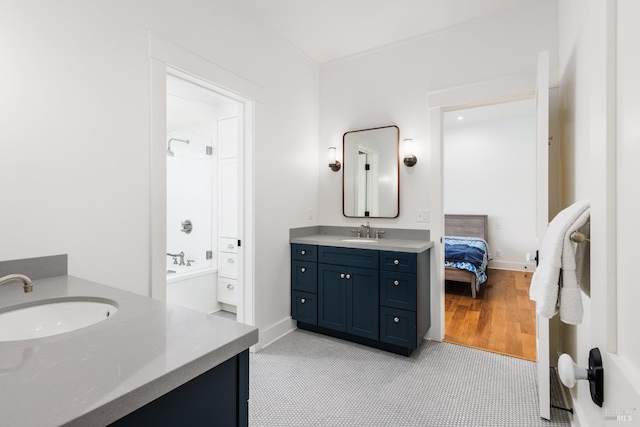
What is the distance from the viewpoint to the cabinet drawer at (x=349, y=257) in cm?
263

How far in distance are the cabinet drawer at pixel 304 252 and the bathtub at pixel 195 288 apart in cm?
123

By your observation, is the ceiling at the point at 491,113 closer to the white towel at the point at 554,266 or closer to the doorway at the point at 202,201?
the doorway at the point at 202,201

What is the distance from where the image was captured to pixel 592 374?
0.61m

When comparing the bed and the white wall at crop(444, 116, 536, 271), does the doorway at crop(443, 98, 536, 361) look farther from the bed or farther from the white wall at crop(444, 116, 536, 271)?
the bed

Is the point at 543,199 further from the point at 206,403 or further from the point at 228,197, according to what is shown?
the point at 228,197

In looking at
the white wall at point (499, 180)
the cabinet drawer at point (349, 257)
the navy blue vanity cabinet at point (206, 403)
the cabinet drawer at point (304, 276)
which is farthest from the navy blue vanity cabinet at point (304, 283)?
the white wall at point (499, 180)

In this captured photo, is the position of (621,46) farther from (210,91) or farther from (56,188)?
(210,91)

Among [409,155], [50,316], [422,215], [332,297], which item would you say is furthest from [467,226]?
[50,316]

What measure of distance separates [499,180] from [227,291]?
5286 millimetres

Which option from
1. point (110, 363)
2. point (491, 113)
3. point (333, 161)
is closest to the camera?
point (110, 363)

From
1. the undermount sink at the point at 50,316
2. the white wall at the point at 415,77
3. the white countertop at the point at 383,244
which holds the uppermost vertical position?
the white wall at the point at 415,77

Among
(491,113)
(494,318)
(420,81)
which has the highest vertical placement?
(491,113)

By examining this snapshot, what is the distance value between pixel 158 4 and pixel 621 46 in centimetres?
223

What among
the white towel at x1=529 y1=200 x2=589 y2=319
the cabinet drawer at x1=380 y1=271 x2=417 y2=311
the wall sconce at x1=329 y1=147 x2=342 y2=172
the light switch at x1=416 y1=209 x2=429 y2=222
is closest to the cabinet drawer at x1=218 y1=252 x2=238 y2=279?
the wall sconce at x1=329 y1=147 x2=342 y2=172
